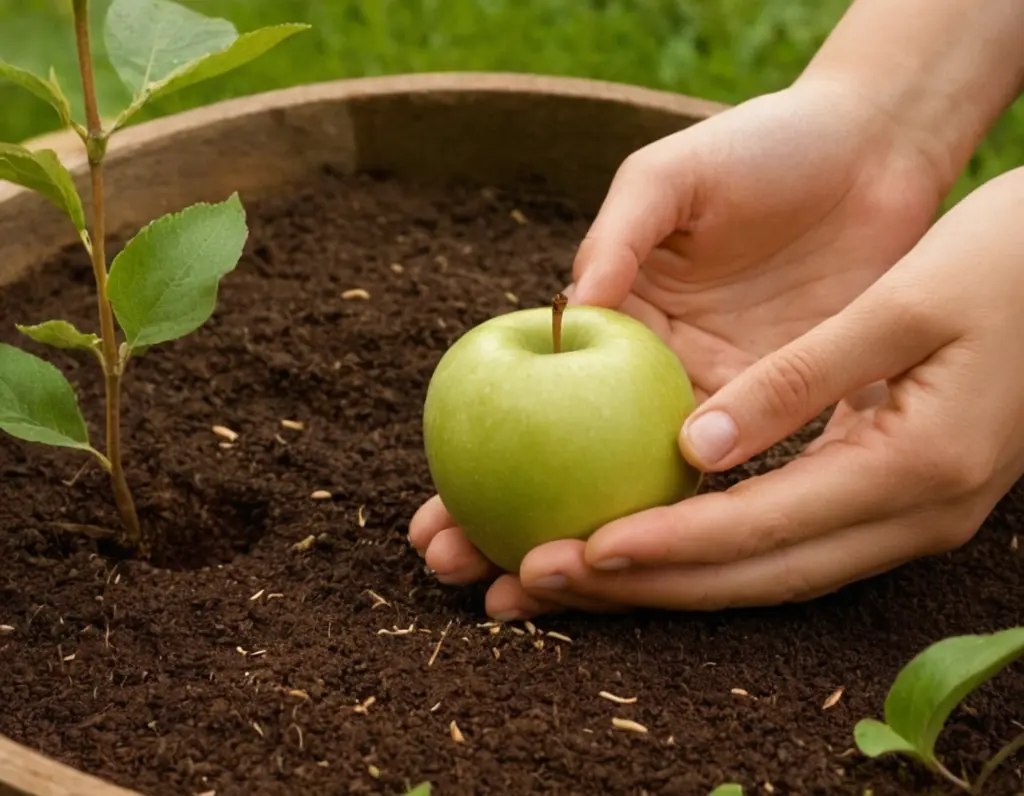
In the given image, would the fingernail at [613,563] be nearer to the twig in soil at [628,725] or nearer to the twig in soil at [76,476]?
the twig in soil at [628,725]

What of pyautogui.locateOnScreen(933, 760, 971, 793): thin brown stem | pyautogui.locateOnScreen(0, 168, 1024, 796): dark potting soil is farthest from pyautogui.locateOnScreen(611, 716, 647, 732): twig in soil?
pyautogui.locateOnScreen(933, 760, 971, 793): thin brown stem

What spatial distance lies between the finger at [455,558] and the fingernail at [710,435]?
0.26m

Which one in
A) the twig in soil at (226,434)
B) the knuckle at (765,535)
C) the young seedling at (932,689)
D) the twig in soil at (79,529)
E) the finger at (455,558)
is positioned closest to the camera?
the young seedling at (932,689)

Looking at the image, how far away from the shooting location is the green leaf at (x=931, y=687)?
870 millimetres

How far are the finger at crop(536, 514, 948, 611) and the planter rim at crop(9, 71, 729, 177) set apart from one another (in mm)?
851

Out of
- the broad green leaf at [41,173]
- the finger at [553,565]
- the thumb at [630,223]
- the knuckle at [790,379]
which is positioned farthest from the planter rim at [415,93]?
the finger at [553,565]

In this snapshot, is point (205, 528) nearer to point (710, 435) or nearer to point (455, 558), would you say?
point (455, 558)

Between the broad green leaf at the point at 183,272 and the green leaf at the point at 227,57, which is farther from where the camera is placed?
the broad green leaf at the point at 183,272

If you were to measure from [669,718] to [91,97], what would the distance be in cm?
71

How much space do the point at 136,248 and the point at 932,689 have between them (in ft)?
2.45

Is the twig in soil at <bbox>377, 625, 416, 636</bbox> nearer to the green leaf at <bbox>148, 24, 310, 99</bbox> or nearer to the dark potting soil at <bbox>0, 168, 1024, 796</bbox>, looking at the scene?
the dark potting soil at <bbox>0, 168, 1024, 796</bbox>

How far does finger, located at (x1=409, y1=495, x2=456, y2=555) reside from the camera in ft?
4.19

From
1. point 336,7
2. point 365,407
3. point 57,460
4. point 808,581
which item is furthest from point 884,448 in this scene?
point 336,7

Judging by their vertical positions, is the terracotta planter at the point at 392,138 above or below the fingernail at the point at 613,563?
above
